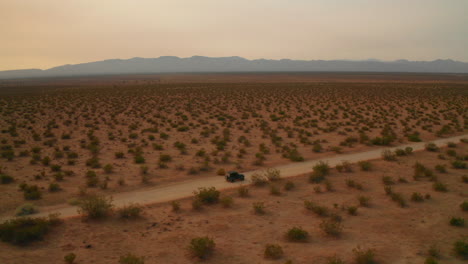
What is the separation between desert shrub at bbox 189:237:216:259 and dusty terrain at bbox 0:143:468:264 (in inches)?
8.4

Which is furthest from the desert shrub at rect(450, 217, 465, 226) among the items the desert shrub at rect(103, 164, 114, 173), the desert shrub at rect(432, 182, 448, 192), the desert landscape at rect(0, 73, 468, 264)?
the desert shrub at rect(103, 164, 114, 173)

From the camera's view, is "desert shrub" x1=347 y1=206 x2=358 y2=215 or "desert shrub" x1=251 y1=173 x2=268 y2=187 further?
"desert shrub" x1=251 y1=173 x2=268 y2=187

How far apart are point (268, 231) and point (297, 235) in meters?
1.20

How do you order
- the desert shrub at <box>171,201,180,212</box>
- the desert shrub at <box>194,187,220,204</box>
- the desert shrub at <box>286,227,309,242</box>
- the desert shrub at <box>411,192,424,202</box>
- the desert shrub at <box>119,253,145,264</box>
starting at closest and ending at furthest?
the desert shrub at <box>119,253,145,264</box> → the desert shrub at <box>286,227,309,242</box> → the desert shrub at <box>171,201,180,212</box> → the desert shrub at <box>194,187,220,204</box> → the desert shrub at <box>411,192,424,202</box>

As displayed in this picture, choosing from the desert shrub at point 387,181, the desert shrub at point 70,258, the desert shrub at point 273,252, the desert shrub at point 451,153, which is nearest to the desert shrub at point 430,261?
the desert shrub at point 273,252

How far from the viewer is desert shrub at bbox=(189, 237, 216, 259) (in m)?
9.84

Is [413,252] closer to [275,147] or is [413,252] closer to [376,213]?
[376,213]

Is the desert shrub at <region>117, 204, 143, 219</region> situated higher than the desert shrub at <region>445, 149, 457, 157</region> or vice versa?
the desert shrub at <region>445, 149, 457, 157</region>

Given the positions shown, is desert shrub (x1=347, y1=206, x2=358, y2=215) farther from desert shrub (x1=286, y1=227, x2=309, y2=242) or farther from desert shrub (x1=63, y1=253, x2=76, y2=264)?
desert shrub (x1=63, y1=253, x2=76, y2=264)

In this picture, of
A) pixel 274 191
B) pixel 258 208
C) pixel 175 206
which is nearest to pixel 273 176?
pixel 274 191

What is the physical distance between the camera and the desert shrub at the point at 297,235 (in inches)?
427

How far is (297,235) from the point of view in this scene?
10844 millimetres

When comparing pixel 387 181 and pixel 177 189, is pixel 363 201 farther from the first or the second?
pixel 177 189

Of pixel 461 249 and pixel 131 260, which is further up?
pixel 131 260
